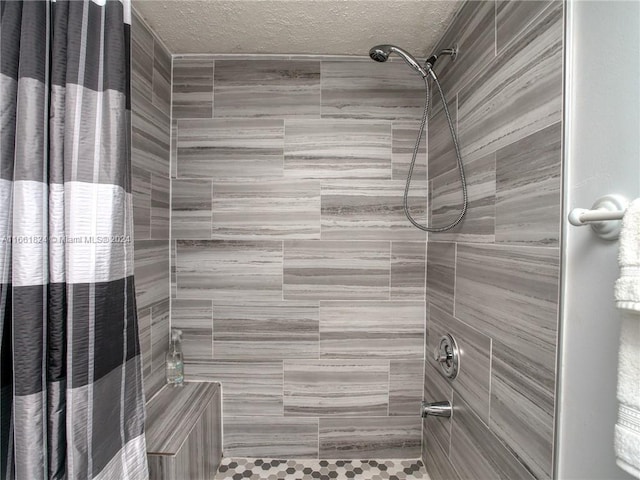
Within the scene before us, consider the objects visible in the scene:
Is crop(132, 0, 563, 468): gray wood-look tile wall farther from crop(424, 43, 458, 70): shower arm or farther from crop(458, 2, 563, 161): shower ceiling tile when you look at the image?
crop(458, 2, 563, 161): shower ceiling tile

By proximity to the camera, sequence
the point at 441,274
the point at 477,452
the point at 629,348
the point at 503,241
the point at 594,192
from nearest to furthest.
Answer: the point at 629,348 → the point at 594,192 → the point at 503,241 → the point at 477,452 → the point at 441,274

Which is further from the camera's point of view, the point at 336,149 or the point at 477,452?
the point at 336,149

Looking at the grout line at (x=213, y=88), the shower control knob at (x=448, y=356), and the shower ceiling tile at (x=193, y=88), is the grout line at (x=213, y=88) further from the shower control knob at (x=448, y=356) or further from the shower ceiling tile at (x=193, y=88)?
the shower control knob at (x=448, y=356)

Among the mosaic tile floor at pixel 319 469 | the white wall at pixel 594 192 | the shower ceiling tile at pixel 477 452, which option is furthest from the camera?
the mosaic tile floor at pixel 319 469

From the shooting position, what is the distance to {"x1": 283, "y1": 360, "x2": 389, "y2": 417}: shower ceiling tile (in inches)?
58.7

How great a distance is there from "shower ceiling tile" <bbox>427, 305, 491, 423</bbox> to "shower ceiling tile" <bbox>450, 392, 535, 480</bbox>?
0.04m

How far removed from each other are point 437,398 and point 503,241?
818mm

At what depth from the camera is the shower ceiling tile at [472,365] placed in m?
0.99

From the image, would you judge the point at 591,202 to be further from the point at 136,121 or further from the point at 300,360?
the point at 136,121

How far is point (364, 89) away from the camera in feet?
4.81

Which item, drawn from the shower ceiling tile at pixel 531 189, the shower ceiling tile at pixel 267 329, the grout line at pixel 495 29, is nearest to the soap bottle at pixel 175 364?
the shower ceiling tile at pixel 267 329

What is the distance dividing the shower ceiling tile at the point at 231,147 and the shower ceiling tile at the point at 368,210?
→ 304mm

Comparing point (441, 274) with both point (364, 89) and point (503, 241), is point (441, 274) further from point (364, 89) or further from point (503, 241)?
point (364, 89)

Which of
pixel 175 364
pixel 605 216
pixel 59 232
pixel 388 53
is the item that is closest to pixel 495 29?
pixel 388 53
